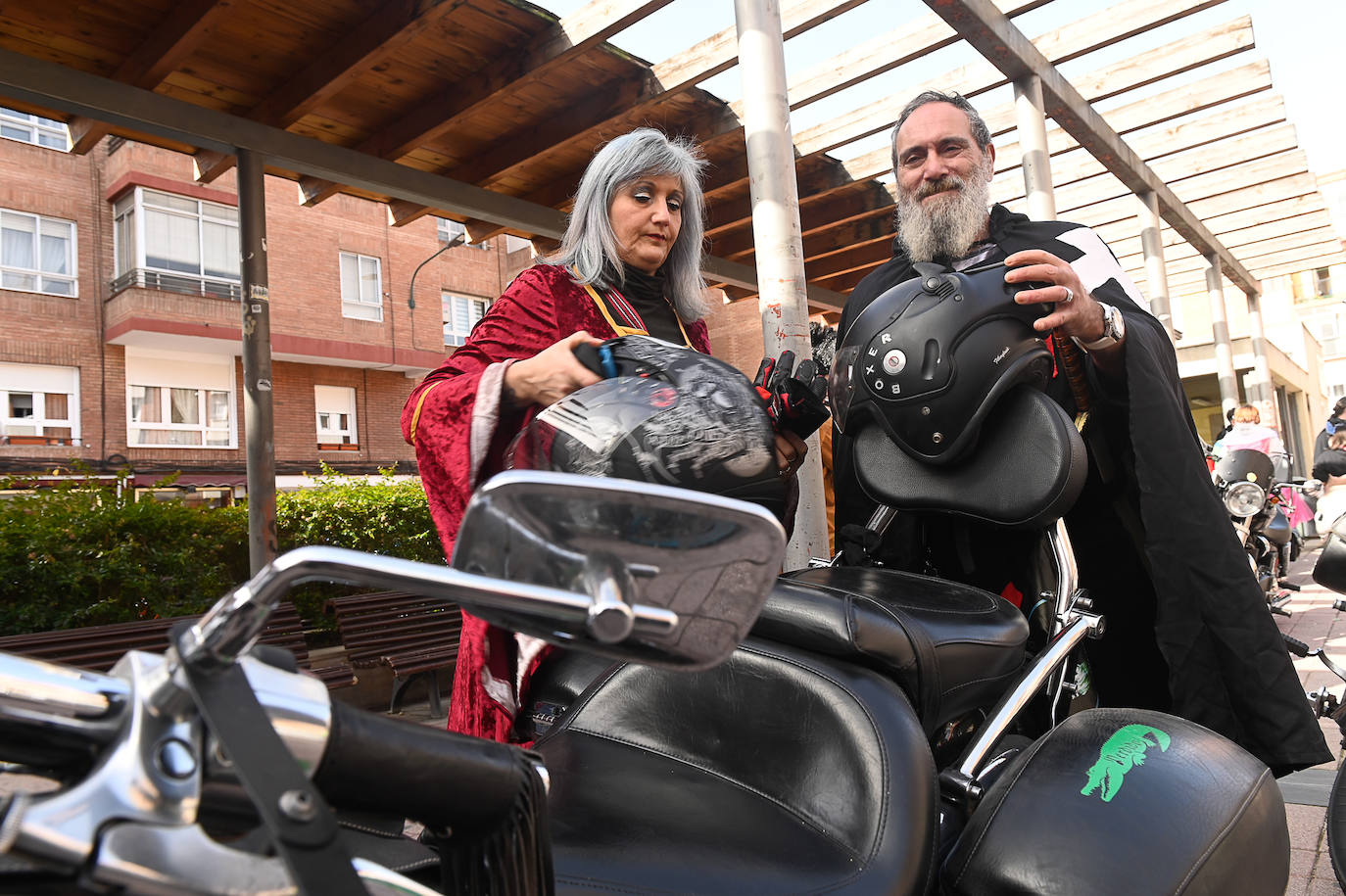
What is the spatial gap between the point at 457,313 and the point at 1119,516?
25485mm

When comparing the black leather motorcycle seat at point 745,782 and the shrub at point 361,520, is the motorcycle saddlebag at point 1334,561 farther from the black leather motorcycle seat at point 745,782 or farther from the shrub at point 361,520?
the shrub at point 361,520

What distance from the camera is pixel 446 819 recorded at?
0.64 m

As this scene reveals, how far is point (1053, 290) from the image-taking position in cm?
158

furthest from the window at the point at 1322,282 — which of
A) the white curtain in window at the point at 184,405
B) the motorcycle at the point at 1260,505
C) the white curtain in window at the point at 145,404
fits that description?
the white curtain in window at the point at 145,404

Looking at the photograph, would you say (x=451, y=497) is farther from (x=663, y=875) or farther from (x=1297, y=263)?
(x=1297, y=263)

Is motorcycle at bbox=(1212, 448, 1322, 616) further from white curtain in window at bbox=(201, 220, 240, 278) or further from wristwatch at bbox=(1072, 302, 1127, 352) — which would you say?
white curtain in window at bbox=(201, 220, 240, 278)

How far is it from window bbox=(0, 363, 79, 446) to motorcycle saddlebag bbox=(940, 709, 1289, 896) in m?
22.4

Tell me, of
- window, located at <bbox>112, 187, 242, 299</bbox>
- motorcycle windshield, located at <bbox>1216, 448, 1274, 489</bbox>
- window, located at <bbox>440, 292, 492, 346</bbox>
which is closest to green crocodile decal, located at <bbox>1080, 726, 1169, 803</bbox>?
motorcycle windshield, located at <bbox>1216, 448, 1274, 489</bbox>

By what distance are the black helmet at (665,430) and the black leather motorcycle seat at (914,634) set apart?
7.8 inches

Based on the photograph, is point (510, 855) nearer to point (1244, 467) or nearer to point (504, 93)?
point (504, 93)

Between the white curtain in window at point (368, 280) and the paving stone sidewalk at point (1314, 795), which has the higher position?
the white curtain in window at point (368, 280)

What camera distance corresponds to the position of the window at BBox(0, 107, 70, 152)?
19.5 meters

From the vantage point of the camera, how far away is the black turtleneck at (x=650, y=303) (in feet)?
6.81

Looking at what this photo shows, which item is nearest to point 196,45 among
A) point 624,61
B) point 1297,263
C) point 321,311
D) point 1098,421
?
point 624,61
